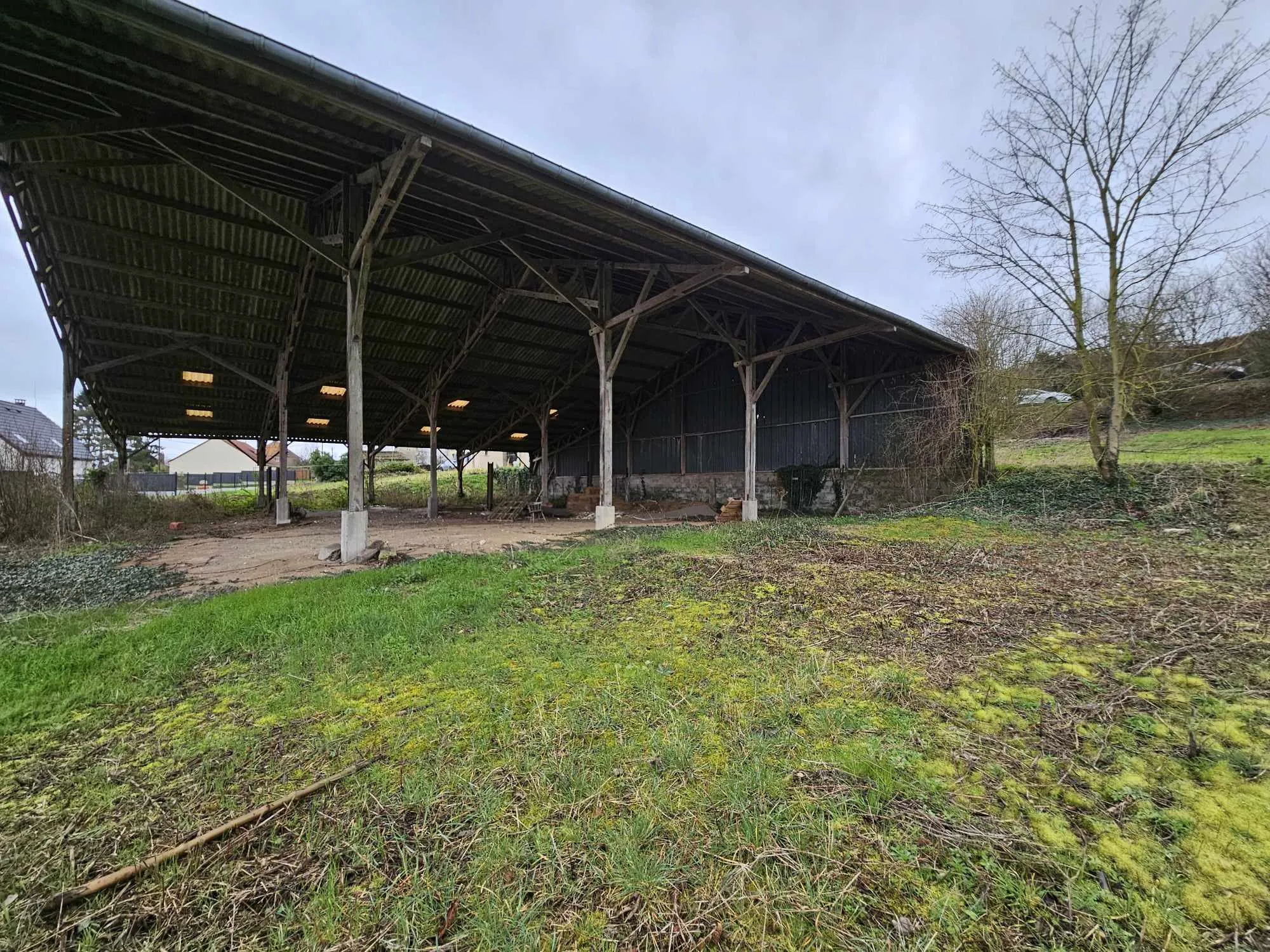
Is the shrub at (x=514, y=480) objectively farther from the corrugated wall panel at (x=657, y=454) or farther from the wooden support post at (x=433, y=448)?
the wooden support post at (x=433, y=448)

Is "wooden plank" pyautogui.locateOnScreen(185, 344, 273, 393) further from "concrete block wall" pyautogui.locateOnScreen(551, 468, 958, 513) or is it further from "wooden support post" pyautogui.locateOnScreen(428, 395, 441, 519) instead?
"concrete block wall" pyautogui.locateOnScreen(551, 468, 958, 513)

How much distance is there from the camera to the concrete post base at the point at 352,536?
23.3ft

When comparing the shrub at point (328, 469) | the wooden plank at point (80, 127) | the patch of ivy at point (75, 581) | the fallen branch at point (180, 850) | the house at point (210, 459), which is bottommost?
the fallen branch at point (180, 850)

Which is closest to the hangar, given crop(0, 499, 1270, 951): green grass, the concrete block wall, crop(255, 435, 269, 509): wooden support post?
crop(255, 435, 269, 509): wooden support post

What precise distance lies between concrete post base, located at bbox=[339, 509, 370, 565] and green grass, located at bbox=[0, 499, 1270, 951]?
3249mm

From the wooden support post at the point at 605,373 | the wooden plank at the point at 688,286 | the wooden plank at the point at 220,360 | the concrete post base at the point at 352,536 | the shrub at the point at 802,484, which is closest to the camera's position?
the concrete post base at the point at 352,536

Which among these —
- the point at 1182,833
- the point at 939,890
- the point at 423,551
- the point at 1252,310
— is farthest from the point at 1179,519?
the point at 1252,310

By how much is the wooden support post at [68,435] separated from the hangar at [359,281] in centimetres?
14

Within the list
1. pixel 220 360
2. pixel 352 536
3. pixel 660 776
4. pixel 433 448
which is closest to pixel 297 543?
pixel 352 536

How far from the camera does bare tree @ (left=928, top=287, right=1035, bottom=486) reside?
10.4 meters

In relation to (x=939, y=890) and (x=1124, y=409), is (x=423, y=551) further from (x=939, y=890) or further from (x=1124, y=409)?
(x=1124, y=409)

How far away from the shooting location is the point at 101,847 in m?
1.54

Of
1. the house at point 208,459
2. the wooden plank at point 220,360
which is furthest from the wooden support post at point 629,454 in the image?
the house at point 208,459

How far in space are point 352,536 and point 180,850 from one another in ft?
20.6
